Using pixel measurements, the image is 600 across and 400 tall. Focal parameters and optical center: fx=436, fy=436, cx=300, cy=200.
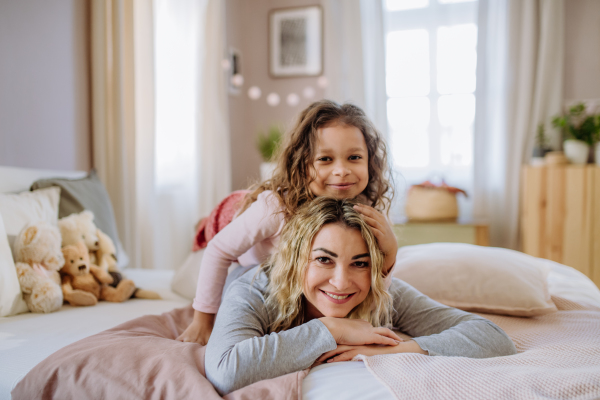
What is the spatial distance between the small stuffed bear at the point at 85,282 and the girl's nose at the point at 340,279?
0.85 metres

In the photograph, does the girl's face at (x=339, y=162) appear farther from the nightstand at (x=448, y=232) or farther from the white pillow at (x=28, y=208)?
the nightstand at (x=448, y=232)

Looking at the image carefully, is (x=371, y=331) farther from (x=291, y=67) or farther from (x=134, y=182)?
(x=291, y=67)

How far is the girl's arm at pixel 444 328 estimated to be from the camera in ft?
2.99

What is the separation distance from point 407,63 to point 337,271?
2.84 meters

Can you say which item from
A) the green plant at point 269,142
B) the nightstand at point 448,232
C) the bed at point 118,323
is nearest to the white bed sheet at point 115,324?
the bed at point 118,323

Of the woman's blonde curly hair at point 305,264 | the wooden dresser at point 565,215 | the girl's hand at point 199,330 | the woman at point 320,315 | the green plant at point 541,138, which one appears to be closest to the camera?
the woman at point 320,315

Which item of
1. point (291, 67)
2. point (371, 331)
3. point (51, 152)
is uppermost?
point (291, 67)

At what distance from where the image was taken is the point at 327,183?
1129mm

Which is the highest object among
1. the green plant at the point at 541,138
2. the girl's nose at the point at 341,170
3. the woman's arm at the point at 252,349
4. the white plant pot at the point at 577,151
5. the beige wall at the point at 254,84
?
the beige wall at the point at 254,84

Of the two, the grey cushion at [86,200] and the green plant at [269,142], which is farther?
the green plant at [269,142]

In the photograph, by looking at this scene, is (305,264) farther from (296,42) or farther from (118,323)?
(296,42)

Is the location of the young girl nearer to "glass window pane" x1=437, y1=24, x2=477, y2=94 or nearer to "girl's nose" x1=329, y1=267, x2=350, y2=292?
"girl's nose" x1=329, y1=267, x2=350, y2=292

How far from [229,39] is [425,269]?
284 centimetres

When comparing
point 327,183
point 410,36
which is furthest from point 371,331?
point 410,36
